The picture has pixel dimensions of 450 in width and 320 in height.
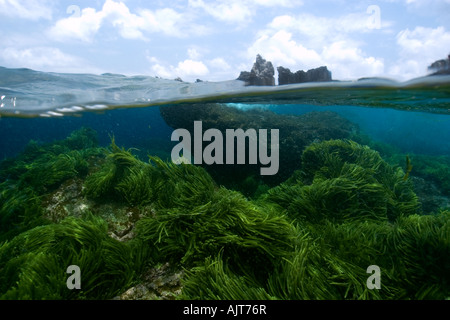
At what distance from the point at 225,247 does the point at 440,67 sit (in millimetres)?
6781

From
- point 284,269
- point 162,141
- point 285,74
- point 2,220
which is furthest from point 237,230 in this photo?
point 162,141

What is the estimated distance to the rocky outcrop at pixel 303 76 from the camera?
23.9 ft

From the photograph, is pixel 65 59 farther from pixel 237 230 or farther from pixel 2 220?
pixel 237 230

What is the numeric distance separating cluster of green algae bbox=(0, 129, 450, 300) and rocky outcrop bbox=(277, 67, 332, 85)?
4.18 m

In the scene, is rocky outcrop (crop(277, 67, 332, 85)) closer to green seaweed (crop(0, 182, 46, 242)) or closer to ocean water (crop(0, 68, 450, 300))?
ocean water (crop(0, 68, 450, 300))

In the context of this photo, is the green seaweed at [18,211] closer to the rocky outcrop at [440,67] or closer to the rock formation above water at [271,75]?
the rock formation above water at [271,75]

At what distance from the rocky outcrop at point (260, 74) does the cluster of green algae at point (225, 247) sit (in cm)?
472

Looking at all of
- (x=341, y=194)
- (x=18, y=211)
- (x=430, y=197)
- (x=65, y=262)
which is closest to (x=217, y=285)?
(x=65, y=262)

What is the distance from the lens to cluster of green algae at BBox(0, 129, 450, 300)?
2645 millimetres

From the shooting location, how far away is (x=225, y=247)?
308cm

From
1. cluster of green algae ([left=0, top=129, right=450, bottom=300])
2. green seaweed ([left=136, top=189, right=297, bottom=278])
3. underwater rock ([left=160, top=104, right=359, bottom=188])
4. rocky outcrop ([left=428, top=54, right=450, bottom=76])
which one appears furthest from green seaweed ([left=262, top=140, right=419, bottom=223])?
→ rocky outcrop ([left=428, top=54, right=450, bottom=76])

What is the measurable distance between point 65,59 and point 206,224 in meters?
7.42

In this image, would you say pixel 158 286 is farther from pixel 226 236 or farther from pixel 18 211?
pixel 18 211
